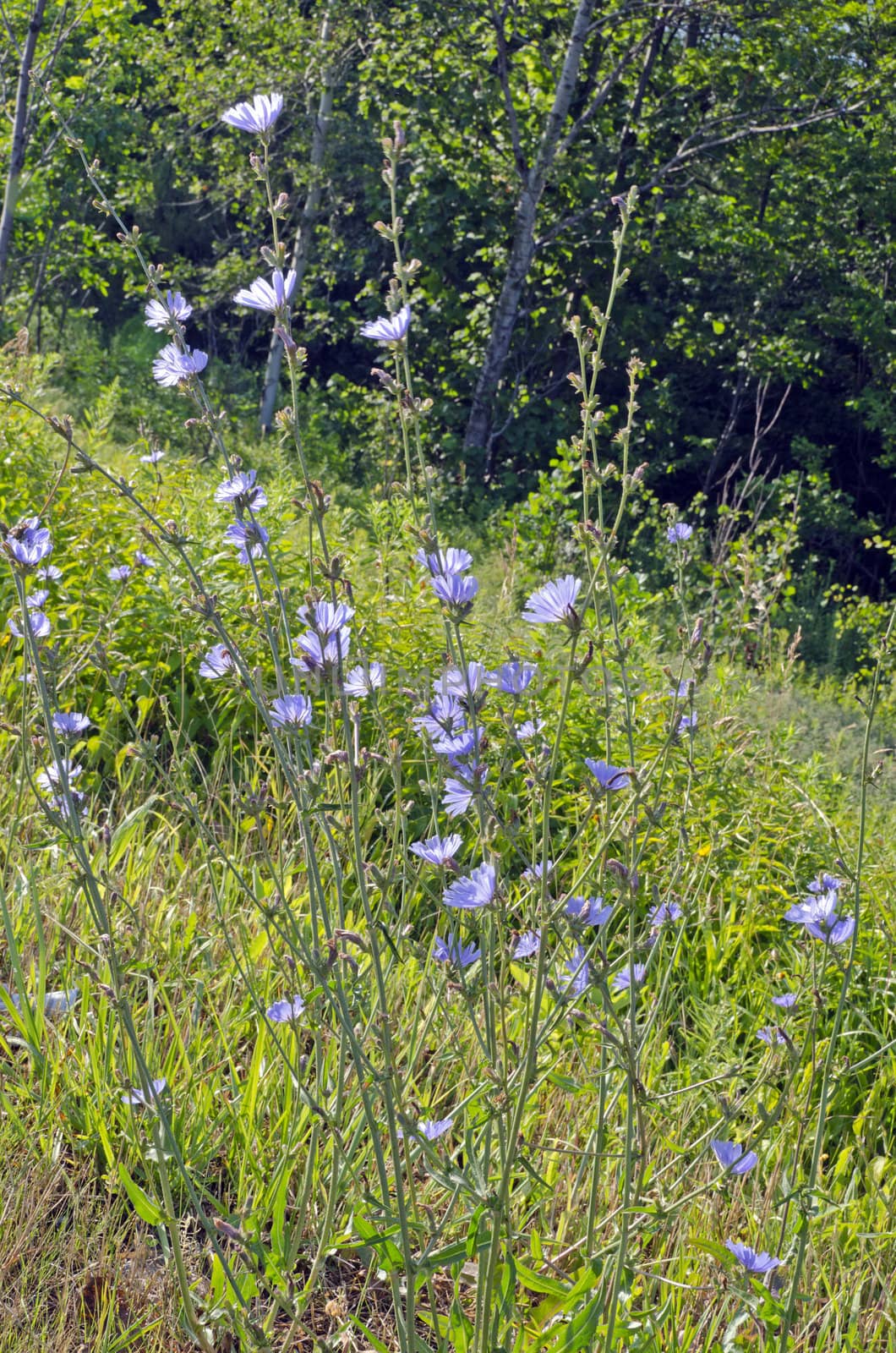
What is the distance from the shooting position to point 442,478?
332 inches

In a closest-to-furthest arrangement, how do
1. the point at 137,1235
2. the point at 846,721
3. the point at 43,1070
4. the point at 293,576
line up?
the point at 137,1235 → the point at 43,1070 → the point at 293,576 → the point at 846,721

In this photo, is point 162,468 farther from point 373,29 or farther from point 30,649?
point 373,29

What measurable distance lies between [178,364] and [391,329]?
0.87 feet

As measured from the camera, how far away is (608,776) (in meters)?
1.24

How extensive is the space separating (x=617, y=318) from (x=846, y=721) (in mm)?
5338

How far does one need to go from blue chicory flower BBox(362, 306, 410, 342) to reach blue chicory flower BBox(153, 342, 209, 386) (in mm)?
203

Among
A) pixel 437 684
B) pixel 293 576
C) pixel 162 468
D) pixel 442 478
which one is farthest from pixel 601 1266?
pixel 442 478

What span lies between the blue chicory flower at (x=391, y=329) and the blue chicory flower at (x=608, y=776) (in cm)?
55

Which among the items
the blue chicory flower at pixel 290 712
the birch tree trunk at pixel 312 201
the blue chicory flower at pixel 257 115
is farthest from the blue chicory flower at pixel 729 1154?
the birch tree trunk at pixel 312 201

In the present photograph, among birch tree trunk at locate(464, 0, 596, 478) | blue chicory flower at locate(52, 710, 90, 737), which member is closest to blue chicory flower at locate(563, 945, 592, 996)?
blue chicory flower at locate(52, 710, 90, 737)

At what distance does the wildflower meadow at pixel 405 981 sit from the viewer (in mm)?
1241

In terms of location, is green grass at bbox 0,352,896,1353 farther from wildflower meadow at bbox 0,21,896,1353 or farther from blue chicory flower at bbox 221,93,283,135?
blue chicory flower at bbox 221,93,283,135

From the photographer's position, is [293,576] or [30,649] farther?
[293,576]

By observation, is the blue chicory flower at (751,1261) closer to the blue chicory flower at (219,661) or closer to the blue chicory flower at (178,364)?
the blue chicory flower at (219,661)
